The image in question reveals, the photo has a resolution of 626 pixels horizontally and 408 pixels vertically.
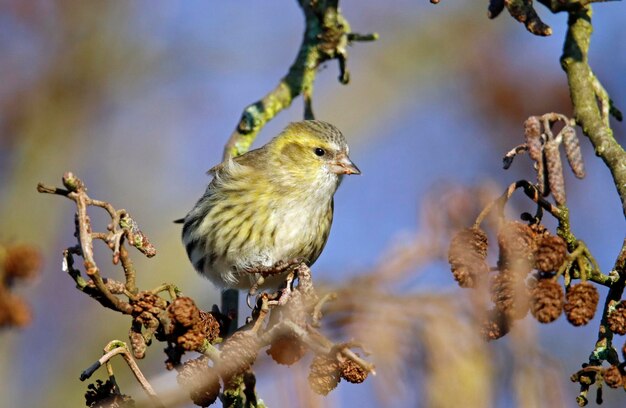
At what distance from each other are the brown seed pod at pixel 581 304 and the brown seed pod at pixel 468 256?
7.0 inches

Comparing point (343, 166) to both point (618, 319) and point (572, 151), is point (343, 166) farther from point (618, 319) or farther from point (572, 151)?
point (618, 319)

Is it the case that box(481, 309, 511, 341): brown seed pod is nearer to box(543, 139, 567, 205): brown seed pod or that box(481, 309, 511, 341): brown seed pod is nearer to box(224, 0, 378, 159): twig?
box(543, 139, 567, 205): brown seed pod

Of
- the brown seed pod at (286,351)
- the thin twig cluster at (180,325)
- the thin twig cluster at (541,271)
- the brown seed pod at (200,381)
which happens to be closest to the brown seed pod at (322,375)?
the thin twig cluster at (180,325)

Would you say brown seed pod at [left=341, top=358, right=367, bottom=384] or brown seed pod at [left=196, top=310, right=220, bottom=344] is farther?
brown seed pod at [left=196, top=310, right=220, bottom=344]

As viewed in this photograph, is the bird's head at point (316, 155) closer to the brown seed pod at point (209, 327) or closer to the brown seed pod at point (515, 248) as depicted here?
the brown seed pod at point (209, 327)

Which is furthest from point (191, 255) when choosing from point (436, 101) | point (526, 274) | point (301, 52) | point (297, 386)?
point (436, 101)

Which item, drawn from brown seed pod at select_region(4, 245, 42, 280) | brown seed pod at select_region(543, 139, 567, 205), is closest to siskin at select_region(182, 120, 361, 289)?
brown seed pod at select_region(4, 245, 42, 280)

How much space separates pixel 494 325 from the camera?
5.93 feet

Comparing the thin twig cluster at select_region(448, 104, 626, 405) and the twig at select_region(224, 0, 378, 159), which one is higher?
the twig at select_region(224, 0, 378, 159)

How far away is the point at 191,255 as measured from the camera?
4.23 m

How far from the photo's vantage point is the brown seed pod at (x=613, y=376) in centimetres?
181

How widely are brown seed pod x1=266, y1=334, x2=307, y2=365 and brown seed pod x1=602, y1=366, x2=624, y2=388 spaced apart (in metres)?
0.69

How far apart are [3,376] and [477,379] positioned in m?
3.88

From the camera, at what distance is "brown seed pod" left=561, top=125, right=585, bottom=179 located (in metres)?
1.98
